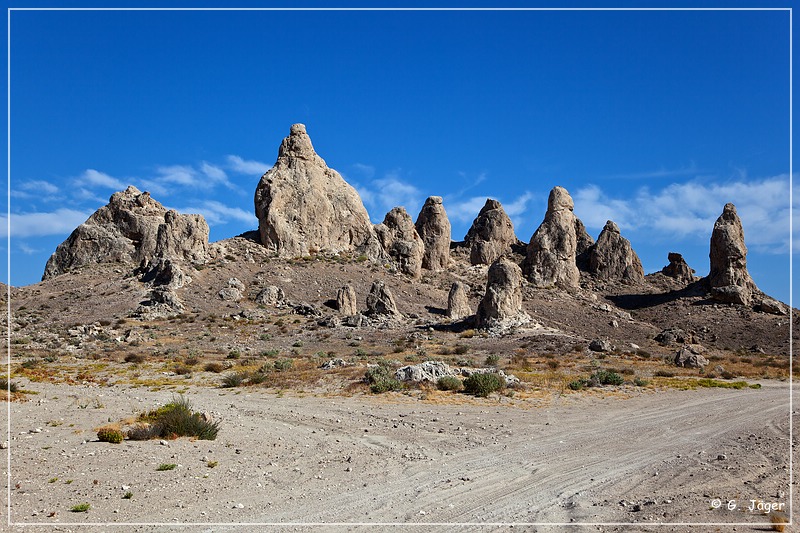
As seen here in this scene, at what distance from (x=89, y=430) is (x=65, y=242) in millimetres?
67969

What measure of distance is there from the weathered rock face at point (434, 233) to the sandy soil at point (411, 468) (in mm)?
62812

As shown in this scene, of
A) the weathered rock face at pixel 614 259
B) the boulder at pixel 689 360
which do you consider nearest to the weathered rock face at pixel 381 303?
the boulder at pixel 689 360

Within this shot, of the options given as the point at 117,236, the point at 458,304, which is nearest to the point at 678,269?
the point at 458,304

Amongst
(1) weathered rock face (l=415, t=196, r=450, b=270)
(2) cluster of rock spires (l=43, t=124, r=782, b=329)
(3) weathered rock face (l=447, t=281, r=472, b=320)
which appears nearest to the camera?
(3) weathered rock face (l=447, t=281, r=472, b=320)

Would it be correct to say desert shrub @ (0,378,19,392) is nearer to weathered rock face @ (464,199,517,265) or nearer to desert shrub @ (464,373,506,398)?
desert shrub @ (464,373,506,398)

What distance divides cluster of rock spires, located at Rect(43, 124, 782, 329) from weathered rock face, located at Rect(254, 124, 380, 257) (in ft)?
0.39

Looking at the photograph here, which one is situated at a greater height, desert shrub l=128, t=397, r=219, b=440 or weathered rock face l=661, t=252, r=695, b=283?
weathered rock face l=661, t=252, r=695, b=283

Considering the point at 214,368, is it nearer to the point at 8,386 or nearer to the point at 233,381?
the point at 233,381

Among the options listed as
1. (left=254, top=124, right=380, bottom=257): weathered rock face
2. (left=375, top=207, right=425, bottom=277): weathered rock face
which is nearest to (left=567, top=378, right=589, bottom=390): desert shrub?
(left=254, top=124, right=380, bottom=257): weathered rock face

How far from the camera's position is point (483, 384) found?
22.4 m

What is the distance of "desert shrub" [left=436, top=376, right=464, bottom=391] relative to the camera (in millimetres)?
23297

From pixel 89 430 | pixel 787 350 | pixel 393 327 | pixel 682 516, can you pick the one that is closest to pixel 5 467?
pixel 89 430

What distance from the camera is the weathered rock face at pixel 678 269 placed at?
87.8 m

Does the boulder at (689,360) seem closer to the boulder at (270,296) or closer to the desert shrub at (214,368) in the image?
the desert shrub at (214,368)
